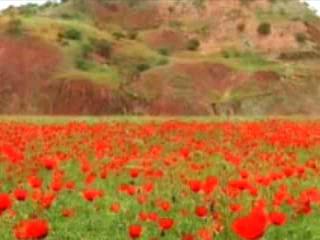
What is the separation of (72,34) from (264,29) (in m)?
16.9

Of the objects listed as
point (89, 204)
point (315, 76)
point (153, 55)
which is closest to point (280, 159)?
point (89, 204)

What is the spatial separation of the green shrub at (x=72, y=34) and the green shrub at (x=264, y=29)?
15920mm

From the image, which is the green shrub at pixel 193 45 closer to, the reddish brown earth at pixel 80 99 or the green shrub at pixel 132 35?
the green shrub at pixel 132 35

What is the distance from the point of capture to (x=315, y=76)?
→ 2239 inches

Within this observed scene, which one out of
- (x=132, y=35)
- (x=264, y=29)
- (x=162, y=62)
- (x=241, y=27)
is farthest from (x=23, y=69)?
(x=241, y=27)

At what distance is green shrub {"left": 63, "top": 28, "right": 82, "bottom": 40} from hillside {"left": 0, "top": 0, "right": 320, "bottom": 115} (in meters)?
0.07

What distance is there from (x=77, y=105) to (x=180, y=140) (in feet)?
125

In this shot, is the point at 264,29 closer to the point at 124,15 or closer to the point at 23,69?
the point at 124,15

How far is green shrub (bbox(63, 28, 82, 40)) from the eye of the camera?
6159cm

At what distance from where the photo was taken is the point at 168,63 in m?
59.0

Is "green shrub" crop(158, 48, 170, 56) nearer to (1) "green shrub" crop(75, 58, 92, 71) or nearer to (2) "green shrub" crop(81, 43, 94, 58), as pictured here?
(2) "green shrub" crop(81, 43, 94, 58)

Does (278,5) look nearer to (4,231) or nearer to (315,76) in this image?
(315,76)

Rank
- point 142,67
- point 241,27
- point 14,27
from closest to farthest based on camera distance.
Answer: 1. point 142,67
2. point 14,27
3. point 241,27

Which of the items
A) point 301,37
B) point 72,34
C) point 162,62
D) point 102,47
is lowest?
point 301,37
